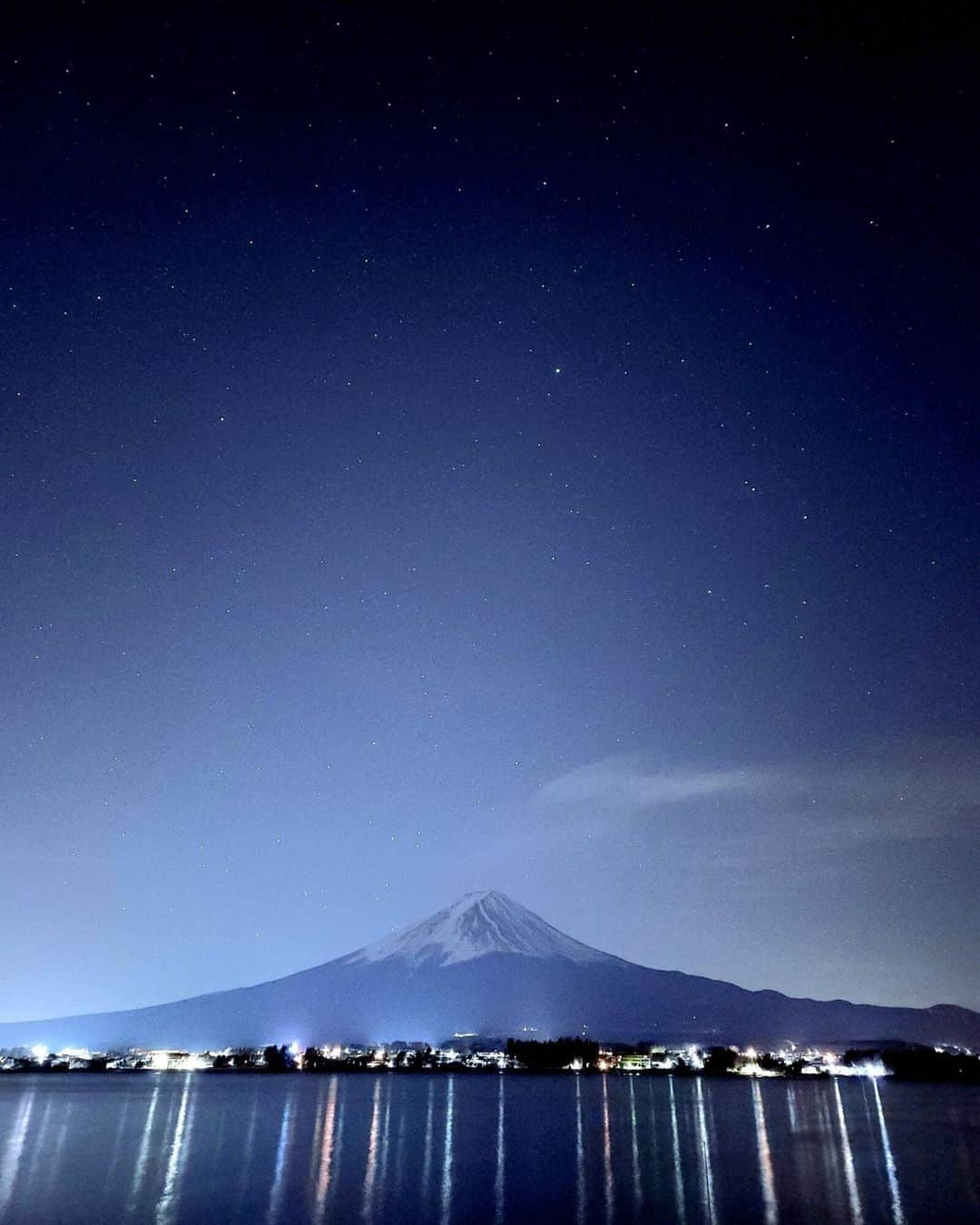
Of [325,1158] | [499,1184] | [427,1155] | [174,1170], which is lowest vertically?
[499,1184]

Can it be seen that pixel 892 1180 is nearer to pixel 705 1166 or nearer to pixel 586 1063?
pixel 705 1166

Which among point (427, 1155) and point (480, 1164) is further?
point (427, 1155)

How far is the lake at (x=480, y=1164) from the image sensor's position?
1916 cm

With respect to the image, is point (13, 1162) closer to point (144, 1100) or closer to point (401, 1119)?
point (401, 1119)

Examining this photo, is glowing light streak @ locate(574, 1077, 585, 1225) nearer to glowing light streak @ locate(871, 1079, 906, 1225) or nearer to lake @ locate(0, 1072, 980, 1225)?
lake @ locate(0, 1072, 980, 1225)

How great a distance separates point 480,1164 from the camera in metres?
26.1

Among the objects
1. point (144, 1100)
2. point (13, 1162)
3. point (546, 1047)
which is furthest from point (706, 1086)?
point (13, 1162)

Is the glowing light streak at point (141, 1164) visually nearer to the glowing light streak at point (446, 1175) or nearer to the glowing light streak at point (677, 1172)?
the glowing light streak at point (446, 1175)

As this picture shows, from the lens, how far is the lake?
62.8 feet

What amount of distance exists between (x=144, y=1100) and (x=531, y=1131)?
3333 cm

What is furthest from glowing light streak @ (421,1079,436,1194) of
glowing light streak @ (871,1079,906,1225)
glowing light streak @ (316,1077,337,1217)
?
glowing light streak @ (871,1079,906,1225)

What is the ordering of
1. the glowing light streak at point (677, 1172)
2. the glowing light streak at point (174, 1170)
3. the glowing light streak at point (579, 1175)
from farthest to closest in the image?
the glowing light streak at point (677, 1172) < the glowing light streak at point (579, 1175) < the glowing light streak at point (174, 1170)

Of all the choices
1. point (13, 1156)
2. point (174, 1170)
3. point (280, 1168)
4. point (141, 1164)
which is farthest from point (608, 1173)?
point (13, 1156)

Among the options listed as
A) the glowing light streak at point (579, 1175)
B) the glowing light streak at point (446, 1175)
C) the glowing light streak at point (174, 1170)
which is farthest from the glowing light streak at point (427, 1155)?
the glowing light streak at point (174, 1170)
